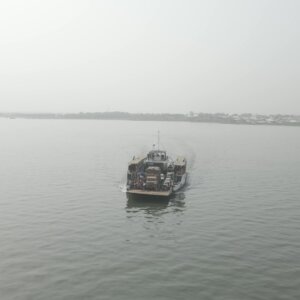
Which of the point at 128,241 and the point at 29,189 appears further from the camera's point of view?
the point at 29,189

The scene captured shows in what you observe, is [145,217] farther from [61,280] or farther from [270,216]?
[61,280]

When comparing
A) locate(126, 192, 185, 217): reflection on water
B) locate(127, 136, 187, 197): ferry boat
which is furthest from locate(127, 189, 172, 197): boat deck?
locate(126, 192, 185, 217): reflection on water

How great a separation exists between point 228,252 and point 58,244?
550 inches

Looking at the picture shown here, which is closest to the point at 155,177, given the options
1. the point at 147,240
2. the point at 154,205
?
the point at 154,205

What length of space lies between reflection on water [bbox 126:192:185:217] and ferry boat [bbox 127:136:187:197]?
98cm

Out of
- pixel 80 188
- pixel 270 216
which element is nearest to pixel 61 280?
pixel 270 216

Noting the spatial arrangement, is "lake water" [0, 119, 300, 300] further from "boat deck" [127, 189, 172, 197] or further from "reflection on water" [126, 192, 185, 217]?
"boat deck" [127, 189, 172, 197]

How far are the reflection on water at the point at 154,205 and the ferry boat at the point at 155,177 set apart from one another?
3.20 feet

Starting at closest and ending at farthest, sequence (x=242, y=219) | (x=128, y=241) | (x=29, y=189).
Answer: (x=128, y=241)
(x=242, y=219)
(x=29, y=189)

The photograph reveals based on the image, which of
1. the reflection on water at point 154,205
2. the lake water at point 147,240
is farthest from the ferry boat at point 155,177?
the lake water at point 147,240

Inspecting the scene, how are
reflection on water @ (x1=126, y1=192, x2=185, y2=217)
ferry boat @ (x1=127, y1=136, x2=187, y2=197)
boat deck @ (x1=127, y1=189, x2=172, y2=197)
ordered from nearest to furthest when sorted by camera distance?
reflection on water @ (x1=126, y1=192, x2=185, y2=217)
boat deck @ (x1=127, y1=189, x2=172, y2=197)
ferry boat @ (x1=127, y1=136, x2=187, y2=197)

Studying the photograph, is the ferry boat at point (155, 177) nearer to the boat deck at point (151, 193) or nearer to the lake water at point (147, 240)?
the boat deck at point (151, 193)

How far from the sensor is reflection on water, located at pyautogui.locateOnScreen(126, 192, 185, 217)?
42844 millimetres

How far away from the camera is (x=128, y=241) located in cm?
3278
